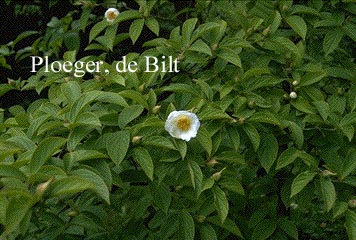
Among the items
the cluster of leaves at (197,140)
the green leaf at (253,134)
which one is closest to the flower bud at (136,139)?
the cluster of leaves at (197,140)

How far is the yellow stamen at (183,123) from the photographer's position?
141cm

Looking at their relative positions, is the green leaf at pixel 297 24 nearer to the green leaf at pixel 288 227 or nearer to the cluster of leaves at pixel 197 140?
the cluster of leaves at pixel 197 140

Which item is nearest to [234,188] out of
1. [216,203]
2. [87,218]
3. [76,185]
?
[216,203]

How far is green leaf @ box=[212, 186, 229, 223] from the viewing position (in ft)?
4.79

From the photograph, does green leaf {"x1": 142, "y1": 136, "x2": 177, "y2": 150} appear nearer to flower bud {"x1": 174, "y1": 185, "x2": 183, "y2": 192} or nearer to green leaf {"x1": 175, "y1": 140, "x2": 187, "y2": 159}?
green leaf {"x1": 175, "y1": 140, "x2": 187, "y2": 159}

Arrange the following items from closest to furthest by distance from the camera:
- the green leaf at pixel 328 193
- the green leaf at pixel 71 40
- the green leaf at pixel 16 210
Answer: the green leaf at pixel 16 210 → the green leaf at pixel 328 193 → the green leaf at pixel 71 40

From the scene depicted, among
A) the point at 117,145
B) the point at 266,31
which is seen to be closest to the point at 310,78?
the point at 266,31

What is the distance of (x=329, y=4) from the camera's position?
229 cm

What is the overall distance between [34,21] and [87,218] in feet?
13.1

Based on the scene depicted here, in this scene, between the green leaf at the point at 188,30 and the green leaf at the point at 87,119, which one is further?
the green leaf at the point at 188,30

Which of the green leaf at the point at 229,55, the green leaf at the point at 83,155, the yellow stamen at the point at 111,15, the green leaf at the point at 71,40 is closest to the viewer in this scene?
the green leaf at the point at 83,155

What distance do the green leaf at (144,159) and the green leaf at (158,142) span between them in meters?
0.02

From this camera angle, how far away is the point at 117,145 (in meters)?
1.40

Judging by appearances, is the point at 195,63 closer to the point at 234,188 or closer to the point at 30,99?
the point at 234,188
